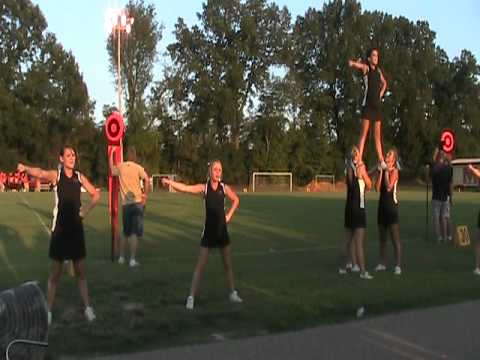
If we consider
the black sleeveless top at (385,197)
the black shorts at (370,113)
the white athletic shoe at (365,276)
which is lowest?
the white athletic shoe at (365,276)

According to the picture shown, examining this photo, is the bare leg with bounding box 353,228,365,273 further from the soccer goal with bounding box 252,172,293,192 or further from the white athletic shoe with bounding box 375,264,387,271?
the soccer goal with bounding box 252,172,293,192

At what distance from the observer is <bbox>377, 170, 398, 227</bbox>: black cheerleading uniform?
39.1 ft

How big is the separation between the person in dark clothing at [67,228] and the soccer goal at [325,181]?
64618mm

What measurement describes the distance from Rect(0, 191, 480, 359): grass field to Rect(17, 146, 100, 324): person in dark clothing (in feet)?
1.22

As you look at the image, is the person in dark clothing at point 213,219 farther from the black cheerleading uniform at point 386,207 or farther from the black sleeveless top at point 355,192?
the black cheerleading uniform at point 386,207

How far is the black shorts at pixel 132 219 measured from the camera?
1264 centimetres

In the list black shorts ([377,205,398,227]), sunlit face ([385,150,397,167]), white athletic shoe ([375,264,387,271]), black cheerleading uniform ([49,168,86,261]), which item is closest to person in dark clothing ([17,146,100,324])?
black cheerleading uniform ([49,168,86,261])

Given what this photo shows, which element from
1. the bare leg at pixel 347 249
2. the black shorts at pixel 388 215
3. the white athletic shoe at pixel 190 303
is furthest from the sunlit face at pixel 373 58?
the white athletic shoe at pixel 190 303

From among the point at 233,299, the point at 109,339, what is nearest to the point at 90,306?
the point at 109,339

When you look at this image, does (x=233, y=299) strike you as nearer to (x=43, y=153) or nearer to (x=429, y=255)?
(x=429, y=255)

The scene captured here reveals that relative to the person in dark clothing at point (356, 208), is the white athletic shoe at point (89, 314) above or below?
below

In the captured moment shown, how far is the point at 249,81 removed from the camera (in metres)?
75.0

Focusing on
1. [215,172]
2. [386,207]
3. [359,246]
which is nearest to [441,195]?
[386,207]

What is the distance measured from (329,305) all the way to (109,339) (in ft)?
9.72
